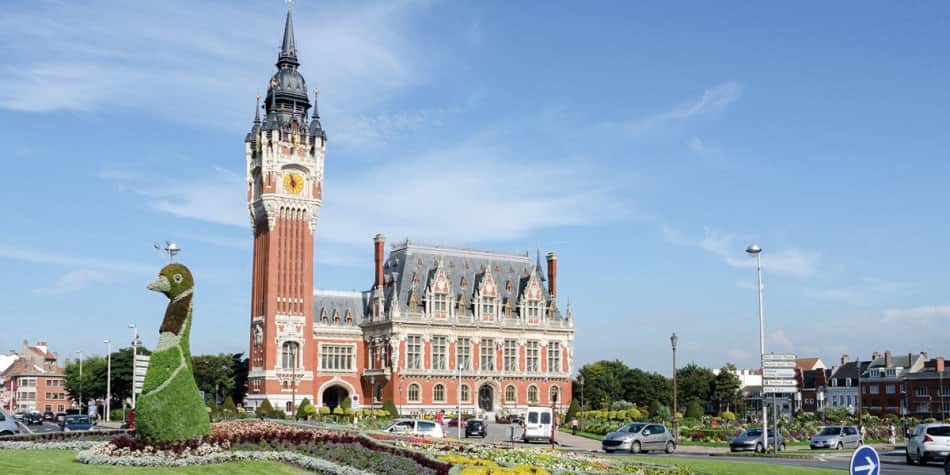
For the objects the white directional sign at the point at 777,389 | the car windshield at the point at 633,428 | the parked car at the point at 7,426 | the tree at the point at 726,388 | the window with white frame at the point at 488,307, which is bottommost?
the tree at the point at 726,388

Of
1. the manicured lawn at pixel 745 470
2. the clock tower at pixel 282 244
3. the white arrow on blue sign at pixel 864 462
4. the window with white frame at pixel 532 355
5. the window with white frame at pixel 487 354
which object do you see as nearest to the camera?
the white arrow on blue sign at pixel 864 462

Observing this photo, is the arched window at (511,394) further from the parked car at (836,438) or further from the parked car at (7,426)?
the parked car at (7,426)

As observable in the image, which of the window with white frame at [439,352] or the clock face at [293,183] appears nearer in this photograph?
the clock face at [293,183]

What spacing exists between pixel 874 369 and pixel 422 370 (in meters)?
68.1

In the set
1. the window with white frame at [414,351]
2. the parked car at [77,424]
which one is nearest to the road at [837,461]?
the parked car at [77,424]

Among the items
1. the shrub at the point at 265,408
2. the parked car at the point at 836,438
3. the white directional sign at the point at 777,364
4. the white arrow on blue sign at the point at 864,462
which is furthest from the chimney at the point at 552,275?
the white arrow on blue sign at the point at 864,462

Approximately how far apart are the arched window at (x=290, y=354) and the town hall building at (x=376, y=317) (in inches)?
3.5

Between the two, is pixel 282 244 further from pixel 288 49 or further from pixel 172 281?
pixel 172 281

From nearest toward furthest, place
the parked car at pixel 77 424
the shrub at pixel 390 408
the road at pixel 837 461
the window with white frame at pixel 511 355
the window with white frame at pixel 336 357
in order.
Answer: the road at pixel 837 461 → the parked car at pixel 77 424 → the shrub at pixel 390 408 → the window with white frame at pixel 336 357 → the window with white frame at pixel 511 355

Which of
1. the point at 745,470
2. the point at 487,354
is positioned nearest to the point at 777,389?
the point at 745,470

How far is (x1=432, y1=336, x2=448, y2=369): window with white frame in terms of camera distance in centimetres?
9062

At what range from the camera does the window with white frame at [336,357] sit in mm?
90438

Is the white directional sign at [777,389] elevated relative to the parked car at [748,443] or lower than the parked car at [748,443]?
elevated

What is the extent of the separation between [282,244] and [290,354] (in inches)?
392
